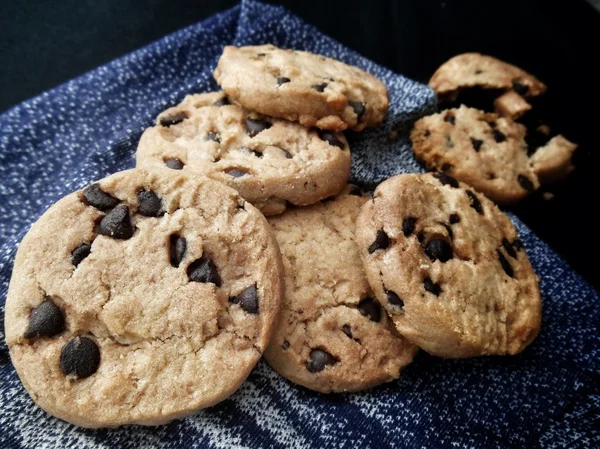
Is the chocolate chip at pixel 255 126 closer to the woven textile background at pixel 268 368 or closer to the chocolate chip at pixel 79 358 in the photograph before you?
the woven textile background at pixel 268 368

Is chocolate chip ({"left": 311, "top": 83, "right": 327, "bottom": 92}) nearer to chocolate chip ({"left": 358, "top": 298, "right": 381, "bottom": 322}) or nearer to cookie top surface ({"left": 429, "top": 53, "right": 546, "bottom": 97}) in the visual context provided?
chocolate chip ({"left": 358, "top": 298, "right": 381, "bottom": 322})

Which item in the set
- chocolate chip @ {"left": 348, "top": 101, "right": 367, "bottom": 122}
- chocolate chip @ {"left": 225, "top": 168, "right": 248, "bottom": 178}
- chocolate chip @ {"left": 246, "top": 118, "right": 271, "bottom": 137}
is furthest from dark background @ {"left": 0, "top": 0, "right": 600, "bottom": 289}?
chocolate chip @ {"left": 225, "top": 168, "right": 248, "bottom": 178}

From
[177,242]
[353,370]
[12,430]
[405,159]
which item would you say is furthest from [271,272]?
[405,159]

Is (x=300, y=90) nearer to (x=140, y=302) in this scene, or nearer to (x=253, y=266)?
(x=253, y=266)

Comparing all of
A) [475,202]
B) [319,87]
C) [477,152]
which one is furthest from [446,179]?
[319,87]

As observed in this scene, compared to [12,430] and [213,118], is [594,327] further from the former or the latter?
[12,430]
